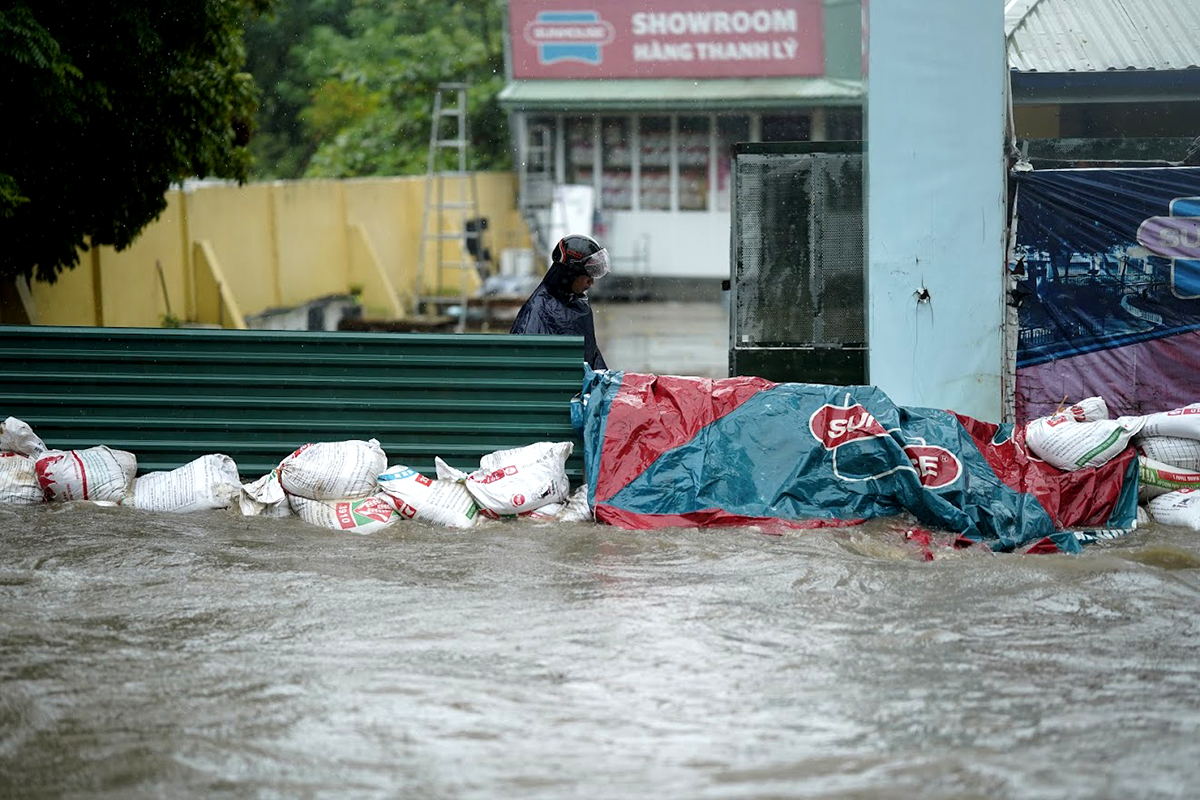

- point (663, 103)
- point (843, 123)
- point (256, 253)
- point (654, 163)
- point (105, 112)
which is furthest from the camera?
point (654, 163)

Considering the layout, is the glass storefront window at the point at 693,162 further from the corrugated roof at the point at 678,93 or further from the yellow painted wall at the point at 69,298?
the yellow painted wall at the point at 69,298

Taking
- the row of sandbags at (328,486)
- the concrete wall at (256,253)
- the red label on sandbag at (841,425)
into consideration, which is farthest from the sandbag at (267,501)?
the concrete wall at (256,253)

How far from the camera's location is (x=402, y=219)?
21109 mm

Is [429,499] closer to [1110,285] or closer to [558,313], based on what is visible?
[558,313]

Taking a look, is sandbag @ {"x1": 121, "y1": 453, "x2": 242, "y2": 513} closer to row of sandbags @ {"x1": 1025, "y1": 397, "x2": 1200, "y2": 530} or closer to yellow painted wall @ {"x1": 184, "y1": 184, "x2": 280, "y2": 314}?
row of sandbags @ {"x1": 1025, "y1": 397, "x2": 1200, "y2": 530}

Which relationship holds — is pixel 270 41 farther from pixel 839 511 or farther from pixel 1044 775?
pixel 1044 775

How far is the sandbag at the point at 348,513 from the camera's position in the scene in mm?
5965

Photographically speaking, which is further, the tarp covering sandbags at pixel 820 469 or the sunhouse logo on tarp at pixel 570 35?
the sunhouse logo on tarp at pixel 570 35

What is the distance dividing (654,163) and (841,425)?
17368 millimetres

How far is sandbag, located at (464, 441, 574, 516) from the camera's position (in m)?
6.06

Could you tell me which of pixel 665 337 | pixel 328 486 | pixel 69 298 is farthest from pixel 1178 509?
pixel 665 337

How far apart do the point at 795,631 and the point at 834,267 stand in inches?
130

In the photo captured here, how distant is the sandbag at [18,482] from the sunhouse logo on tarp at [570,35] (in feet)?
54.2

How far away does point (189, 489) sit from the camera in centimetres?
621
